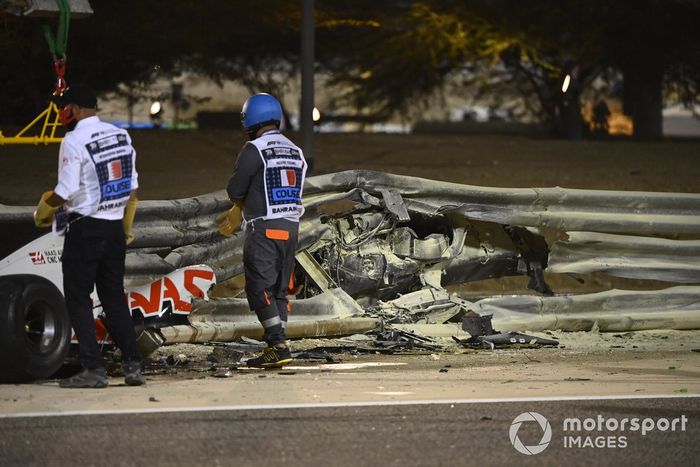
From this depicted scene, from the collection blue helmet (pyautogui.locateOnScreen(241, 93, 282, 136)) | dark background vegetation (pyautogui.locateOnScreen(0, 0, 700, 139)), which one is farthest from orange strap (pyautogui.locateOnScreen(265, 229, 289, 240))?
dark background vegetation (pyautogui.locateOnScreen(0, 0, 700, 139))

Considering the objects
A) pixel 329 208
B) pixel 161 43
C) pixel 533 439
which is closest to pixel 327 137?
pixel 161 43

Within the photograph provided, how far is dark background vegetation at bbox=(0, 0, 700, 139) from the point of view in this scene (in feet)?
66.8

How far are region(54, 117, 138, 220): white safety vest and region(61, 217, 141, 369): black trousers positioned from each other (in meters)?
0.09

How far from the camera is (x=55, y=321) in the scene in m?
7.80

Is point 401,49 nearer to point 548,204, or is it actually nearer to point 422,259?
point 548,204

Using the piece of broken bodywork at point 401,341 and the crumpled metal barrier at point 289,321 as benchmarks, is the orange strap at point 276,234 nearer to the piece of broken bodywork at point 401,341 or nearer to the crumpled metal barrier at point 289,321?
the crumpled metal barrier at point 289,321

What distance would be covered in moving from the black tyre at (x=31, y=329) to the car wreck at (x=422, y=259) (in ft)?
2.32

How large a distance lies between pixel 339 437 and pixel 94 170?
2320mm

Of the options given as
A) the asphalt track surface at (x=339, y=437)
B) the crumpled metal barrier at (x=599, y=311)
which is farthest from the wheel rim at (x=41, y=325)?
the crumpled metal barrier at (x=599, y=311)

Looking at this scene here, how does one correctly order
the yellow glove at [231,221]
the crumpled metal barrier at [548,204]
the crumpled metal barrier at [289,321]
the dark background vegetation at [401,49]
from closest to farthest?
the crumpled metal barrier at [289,321] < the yellow glove at [231,221] < the crumpled metal barrier at [548,204] < the dark background vegetation at [401,49]

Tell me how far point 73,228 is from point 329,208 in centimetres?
467

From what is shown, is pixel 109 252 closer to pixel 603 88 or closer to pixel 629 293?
pixel 629 293

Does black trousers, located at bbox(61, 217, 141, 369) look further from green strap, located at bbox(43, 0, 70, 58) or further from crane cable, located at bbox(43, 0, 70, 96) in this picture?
green strap, located at bbox(43, 0, 70, 58)

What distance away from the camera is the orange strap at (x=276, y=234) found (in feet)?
28.0
